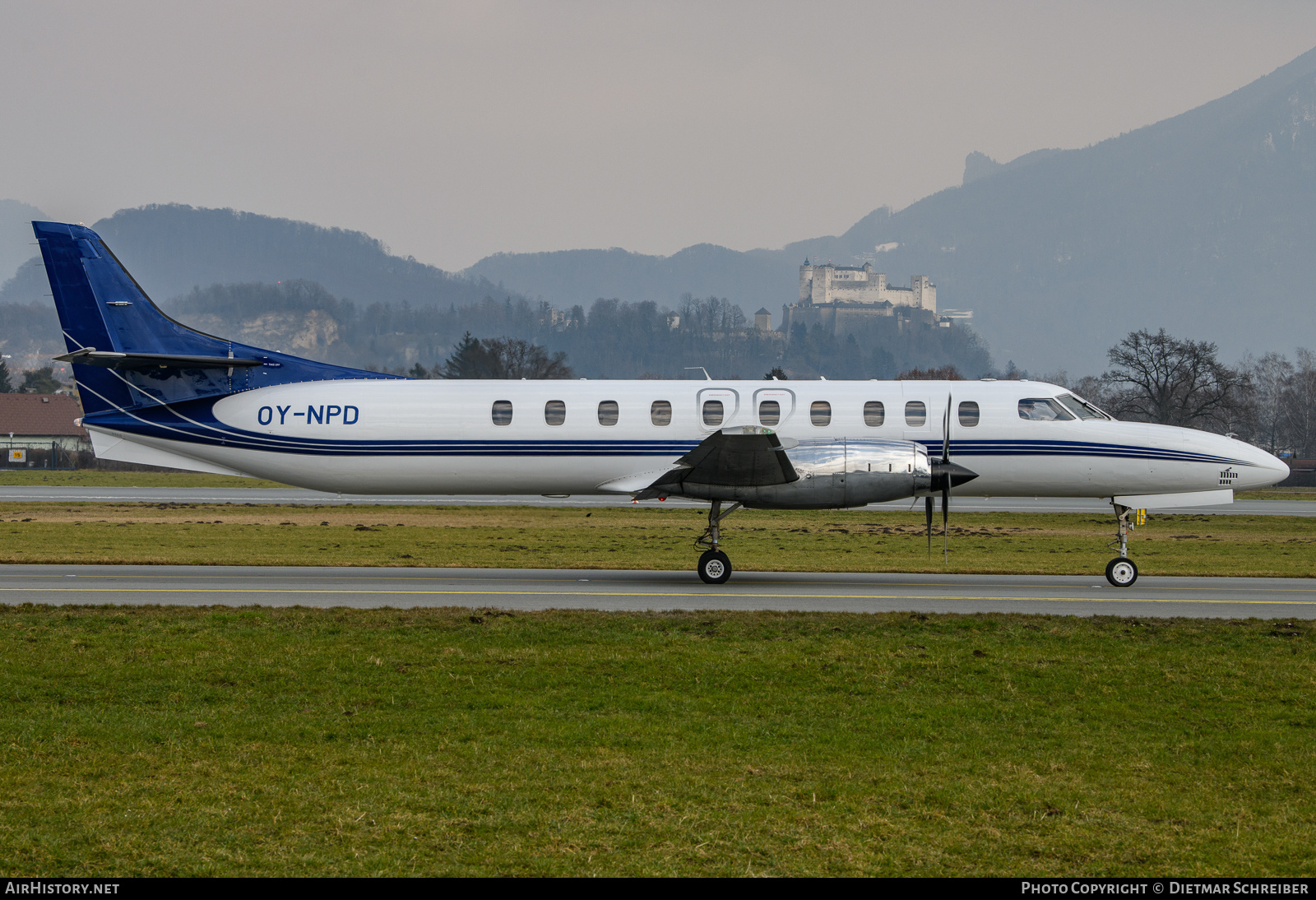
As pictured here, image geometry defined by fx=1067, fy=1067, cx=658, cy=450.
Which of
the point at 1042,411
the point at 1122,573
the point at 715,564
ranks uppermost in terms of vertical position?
the point at 1042,411

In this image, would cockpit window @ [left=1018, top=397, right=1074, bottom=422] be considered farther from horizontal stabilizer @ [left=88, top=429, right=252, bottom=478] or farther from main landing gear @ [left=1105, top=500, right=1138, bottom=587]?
horizontal stabilizer @ [left=88, top=429, right=252, bottom=478]

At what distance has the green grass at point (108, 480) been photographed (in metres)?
64.8

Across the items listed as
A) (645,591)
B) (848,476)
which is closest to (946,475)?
(848,476)

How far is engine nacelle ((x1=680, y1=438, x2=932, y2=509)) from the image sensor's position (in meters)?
19.9

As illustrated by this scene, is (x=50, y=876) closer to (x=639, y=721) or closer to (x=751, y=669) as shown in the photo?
(x=639, y=721)

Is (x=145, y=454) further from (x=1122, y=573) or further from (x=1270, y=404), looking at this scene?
(x=1270, y=404)

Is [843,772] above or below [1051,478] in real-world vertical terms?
below

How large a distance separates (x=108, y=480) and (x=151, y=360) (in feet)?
179

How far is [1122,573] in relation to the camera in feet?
70.9

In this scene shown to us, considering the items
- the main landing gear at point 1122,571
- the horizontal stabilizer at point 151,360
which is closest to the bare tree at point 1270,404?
the main landing gear at point 1122,571

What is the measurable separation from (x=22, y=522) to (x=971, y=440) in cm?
3147

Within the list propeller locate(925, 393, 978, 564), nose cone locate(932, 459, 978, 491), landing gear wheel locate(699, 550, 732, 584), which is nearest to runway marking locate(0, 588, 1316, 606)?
landing gear wheel locate(699, 550, 732, 584)

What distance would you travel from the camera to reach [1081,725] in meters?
10.4
